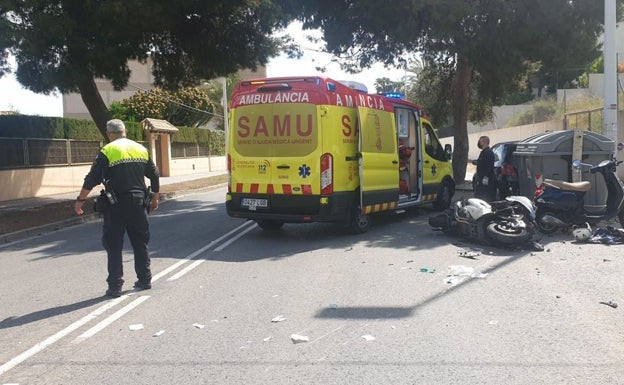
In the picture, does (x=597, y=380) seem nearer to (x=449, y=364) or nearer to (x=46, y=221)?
(x=449, y=364)

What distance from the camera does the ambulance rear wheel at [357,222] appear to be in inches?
404

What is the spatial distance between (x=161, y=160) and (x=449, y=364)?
98.8 feet

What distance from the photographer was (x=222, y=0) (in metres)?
16.8

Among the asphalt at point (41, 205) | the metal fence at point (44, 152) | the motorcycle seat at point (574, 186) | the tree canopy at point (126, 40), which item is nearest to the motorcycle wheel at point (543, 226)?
the motorcycle seat at point (574, 186)

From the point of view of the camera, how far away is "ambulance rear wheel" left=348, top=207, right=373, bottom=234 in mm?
10258

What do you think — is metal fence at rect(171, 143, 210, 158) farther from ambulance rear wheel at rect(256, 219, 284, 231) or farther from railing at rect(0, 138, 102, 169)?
ambulance rear wheel at rect(256, 219, 284, 231)

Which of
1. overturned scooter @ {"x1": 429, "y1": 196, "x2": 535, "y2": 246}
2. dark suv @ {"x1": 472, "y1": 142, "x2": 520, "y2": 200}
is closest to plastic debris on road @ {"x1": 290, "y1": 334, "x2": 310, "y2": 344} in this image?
overturned scooter @ {"x1": 429, "y1": 196, "x2": 535, "y2": 246}

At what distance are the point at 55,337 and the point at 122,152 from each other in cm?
217

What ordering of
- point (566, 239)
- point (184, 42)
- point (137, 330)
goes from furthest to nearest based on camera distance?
1. point (184, 42)
2. point (566, 239)
3. point (137, 330)

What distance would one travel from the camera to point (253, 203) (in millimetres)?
9859

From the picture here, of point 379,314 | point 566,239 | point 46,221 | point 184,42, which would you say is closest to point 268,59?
point 184,42

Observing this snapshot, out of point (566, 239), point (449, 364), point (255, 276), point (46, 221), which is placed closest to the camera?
point (449, 364)

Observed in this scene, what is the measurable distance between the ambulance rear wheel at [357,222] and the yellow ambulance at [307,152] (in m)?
0.02

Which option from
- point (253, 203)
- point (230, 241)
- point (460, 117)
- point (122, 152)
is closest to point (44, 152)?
point (230, 241)
